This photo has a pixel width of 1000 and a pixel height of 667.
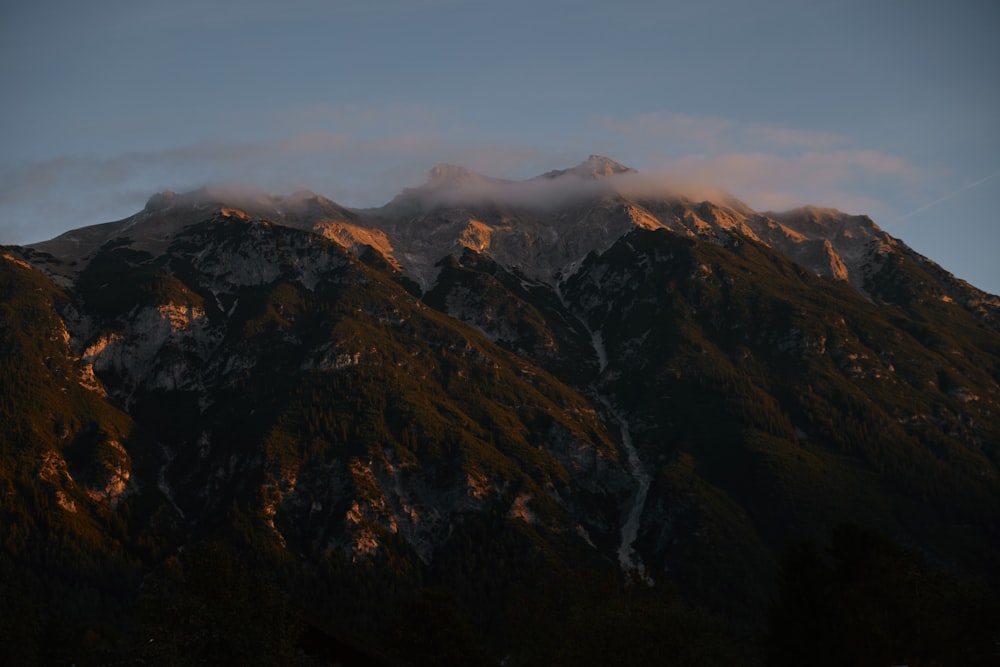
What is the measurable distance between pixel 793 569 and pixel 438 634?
4537cm

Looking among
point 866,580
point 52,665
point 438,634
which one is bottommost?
point 52,665

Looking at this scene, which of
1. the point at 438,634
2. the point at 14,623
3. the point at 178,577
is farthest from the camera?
the point at 438,634

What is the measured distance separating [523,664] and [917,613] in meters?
45.7

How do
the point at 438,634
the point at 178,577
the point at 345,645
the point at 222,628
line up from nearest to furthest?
the point at 222,628 < the point at 178,577 < the point at 345,645 < the point at 438,634

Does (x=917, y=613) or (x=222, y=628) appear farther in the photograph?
(x=917, y=613)

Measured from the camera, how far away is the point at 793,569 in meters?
123

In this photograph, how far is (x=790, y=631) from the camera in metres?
118

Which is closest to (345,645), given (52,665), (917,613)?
(917,613)

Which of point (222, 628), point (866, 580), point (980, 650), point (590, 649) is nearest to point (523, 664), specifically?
point (590, 649)

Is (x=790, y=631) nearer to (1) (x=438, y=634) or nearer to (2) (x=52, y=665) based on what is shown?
(1) (x=438, y=634)

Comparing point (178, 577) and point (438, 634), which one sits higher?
point (178, 577)

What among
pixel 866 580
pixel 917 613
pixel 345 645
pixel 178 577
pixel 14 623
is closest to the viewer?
pixel 178 577

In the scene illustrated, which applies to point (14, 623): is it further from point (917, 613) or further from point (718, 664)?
point (917, 613)

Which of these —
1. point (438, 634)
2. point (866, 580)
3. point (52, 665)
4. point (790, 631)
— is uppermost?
point (866, 580)
